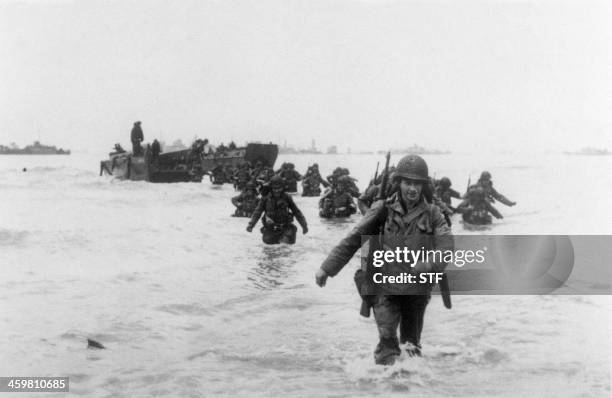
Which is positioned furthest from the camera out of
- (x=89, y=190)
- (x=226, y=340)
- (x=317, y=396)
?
(x=89, y=190)

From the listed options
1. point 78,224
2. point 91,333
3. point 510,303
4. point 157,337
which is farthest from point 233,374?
point 78,224

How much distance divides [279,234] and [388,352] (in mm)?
6444

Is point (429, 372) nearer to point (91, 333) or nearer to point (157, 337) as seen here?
point (157, 337)

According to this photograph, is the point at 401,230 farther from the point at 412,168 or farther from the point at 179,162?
the point at 179,162

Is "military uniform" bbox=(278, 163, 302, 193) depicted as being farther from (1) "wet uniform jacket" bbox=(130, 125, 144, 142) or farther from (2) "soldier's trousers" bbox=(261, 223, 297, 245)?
(1) "wet uniform jacket" bbox=(130, 125, 144, 142)

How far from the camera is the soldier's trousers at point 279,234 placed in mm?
11125

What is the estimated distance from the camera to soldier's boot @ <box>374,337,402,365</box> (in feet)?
16.0

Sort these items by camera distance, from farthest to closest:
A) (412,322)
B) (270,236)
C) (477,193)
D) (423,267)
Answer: (477,193), (270,236), (412,322), (423,267)

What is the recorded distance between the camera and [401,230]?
484cm

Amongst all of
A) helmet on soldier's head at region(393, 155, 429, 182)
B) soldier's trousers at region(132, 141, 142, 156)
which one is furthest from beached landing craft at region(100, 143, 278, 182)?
helmet on soldier's head at region(393, 155, 429, 182)

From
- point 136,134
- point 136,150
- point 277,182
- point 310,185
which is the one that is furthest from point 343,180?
point 136,150

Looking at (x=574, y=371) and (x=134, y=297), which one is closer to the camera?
(x=574, y=371)

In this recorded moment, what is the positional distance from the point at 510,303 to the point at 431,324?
4.10 feet

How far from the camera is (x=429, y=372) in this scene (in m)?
4.83
